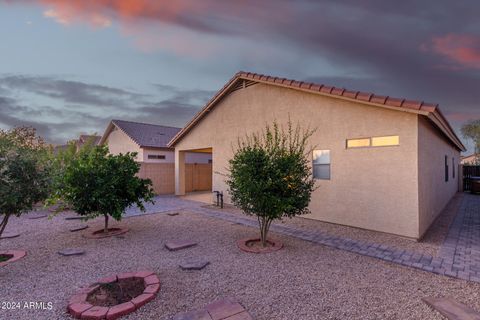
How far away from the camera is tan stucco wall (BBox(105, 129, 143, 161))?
18391 mm

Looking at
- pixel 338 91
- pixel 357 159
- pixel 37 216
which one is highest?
pixel 338 91

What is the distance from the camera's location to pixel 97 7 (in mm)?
7121

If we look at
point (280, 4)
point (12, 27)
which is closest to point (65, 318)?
point (280, 4)

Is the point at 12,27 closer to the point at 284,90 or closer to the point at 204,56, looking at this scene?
the point at 204,56

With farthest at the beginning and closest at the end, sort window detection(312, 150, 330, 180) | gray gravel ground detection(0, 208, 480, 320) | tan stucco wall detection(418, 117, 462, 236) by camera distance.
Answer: window detection(312, 150, 330, 180) < tan stucco wall detection(418, 117, 462, 236) < gray gravel ground detection(0, 208, 480, 320)

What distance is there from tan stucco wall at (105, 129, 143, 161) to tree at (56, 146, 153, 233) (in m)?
11.8

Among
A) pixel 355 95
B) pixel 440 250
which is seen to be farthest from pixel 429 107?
pixel 440 250

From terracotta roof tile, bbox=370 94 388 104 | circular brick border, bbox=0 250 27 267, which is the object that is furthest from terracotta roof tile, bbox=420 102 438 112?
circular brick border, bbox=0 250 27 267

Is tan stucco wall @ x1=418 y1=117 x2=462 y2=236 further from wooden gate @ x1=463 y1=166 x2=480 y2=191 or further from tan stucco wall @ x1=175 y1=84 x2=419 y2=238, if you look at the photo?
wooden gate @ x1=463 y1=166 x2=480 y2=191

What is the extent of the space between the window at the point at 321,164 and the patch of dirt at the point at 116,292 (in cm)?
626

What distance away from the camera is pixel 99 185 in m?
6.04

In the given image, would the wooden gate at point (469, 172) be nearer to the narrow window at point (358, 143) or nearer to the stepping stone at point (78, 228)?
the narrow window at point (358, 143)

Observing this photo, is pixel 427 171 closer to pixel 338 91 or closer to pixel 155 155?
pixel 338 91

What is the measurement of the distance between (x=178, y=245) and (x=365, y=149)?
594 centimetres
